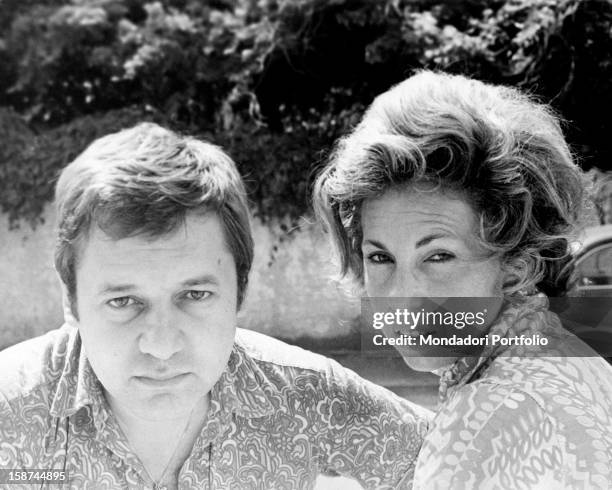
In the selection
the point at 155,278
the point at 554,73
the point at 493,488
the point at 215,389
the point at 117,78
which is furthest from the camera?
the point at 117,78

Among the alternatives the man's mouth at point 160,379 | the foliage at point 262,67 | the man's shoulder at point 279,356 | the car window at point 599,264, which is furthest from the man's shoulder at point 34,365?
the foliage at point 262,67

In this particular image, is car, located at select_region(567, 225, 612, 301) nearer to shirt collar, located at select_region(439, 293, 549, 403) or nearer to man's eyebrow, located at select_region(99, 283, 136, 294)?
shirt collar, located at select_region(439, 293, 549, 403)

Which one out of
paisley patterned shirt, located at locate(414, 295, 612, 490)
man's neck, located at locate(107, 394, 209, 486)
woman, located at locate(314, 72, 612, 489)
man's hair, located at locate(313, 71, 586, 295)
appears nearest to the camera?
paisley patterned shirt, located at locate(414, 295, 612, 490)

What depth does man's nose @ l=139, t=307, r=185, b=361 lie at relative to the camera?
4.08 feet

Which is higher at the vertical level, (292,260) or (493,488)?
(292,260)

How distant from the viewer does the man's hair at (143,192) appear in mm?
1276

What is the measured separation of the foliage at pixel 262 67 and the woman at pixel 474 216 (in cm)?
312

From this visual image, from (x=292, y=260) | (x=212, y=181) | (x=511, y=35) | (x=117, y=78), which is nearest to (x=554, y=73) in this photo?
(x=511, y=35)

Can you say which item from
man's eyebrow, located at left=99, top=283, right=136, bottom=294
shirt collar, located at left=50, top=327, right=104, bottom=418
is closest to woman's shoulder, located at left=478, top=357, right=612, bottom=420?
man's eyebrow, located at left=99, top=283, right=136, bottom=294

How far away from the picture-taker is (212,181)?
1353mm

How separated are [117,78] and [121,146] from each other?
4208 millimetres

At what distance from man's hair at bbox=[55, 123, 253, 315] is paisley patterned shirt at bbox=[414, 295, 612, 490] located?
51 cm

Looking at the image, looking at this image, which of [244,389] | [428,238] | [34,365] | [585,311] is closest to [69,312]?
[34,365]

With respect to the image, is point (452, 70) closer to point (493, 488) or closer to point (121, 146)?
point (121, 146)
